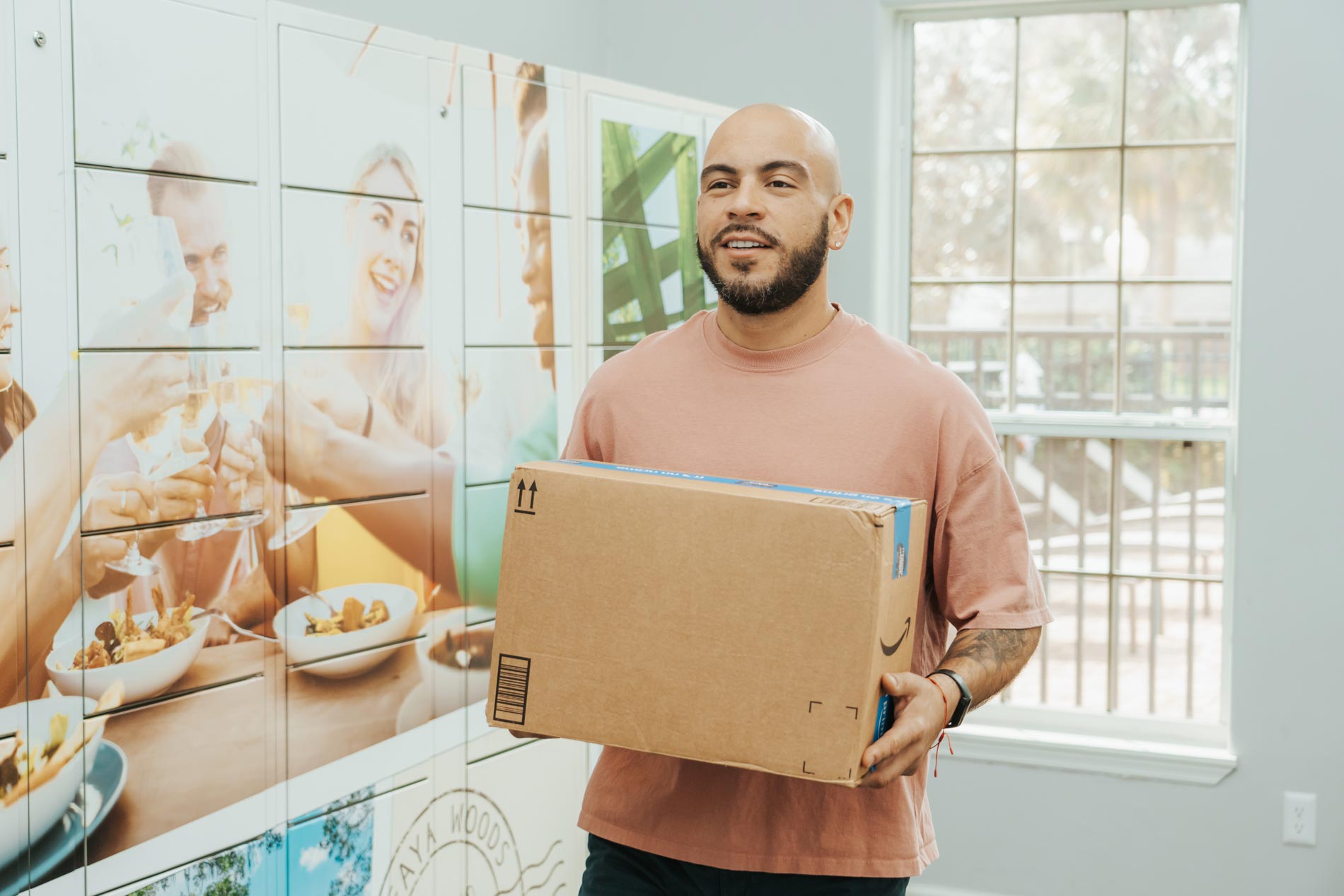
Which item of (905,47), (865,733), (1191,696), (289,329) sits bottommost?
(1191,696)

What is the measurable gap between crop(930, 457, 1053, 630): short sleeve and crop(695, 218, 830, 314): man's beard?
293 millimetres

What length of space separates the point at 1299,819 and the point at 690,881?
1873 millimetres

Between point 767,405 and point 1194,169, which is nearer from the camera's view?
point 767,405

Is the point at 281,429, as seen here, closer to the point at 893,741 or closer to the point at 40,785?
the point at 40,785

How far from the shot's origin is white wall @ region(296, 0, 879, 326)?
9.61 feet

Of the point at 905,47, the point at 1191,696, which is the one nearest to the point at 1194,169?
the point at 905,47

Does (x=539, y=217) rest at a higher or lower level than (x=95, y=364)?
higher

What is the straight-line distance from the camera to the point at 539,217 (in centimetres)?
222

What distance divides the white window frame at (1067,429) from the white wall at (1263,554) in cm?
5

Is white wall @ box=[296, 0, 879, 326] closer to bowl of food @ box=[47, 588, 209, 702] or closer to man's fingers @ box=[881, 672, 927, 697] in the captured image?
bowl of food @ box=[47, 588, 209, 702]

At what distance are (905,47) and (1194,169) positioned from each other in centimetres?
74

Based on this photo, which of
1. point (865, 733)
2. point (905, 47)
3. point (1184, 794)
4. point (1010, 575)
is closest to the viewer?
point (865, 733)

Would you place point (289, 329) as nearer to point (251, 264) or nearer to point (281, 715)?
→ point (251, 264)

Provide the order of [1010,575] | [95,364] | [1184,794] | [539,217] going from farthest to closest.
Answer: [1184,794], [539,217], [95,364], [1010,575]
